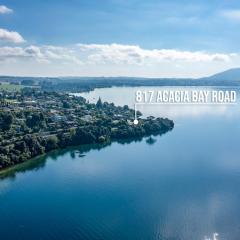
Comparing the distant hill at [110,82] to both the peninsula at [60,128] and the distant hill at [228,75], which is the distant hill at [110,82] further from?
the peninsula at [60,128]

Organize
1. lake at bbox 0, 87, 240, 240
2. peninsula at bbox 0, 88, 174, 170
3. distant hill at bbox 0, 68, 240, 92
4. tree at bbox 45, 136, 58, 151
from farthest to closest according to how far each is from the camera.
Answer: distant hill at bbox 0, 68, 240, 92 < tree at bbox 45, 136, 58, 151 < peninsula at bbox 0, 88, 174, 170 < lake at bbox 0, 87, 240, 240

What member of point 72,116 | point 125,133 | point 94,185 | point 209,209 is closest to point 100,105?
point 72,116

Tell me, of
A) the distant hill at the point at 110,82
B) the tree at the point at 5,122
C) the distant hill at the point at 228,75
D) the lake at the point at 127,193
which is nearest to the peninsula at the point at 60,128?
the tree at the point at 5,122

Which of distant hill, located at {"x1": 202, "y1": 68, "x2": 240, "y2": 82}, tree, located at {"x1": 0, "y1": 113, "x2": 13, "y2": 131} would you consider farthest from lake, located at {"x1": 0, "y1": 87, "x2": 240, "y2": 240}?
distant hill, located at {"x1": 202, "y1": 68, "x2": 240, "y2": 82}

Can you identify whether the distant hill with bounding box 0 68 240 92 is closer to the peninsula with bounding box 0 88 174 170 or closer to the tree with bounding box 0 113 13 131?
the peninsula with bounding box 0 88 174 170

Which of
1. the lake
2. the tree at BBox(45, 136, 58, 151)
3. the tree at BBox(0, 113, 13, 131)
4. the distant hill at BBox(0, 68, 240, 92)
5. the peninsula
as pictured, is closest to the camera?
the lake

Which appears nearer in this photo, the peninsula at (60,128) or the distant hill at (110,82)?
the peninsula at (60,128)

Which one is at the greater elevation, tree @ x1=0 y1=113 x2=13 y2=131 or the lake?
tree @ x1=0 y1=113 x2=13 y2=131

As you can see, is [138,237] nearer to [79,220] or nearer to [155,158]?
[79,220]
